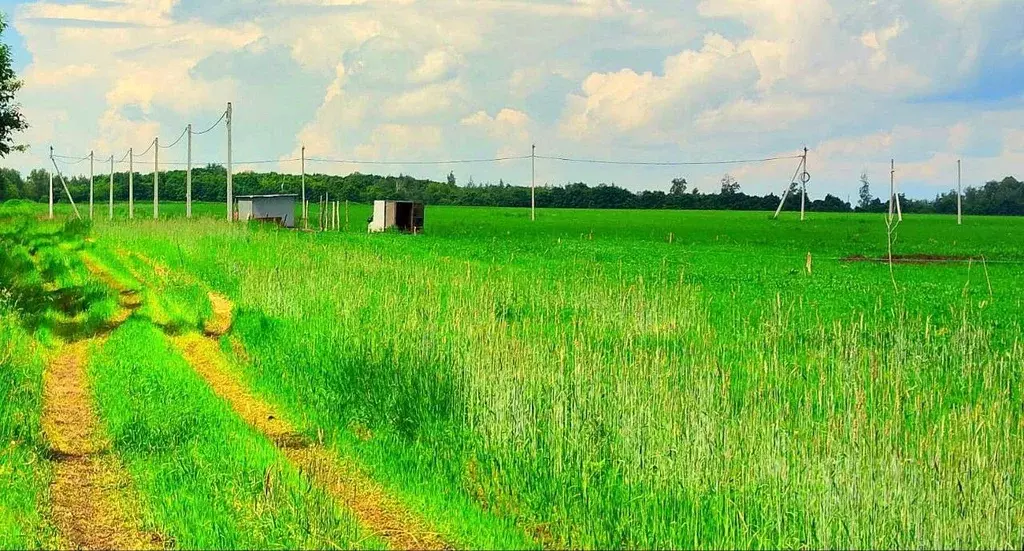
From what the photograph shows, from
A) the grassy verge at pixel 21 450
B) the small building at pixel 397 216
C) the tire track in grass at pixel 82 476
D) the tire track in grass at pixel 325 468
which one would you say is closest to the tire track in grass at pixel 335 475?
the tire track in grass at pixel 325 468

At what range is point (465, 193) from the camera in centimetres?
12706

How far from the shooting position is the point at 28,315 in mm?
16406

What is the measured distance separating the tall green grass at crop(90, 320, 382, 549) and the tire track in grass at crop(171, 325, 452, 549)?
7.2 inches

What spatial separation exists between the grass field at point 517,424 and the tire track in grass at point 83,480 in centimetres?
10

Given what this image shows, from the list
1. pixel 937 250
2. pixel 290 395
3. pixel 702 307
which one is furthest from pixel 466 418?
pixel 937 250

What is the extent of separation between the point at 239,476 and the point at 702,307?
10690mm

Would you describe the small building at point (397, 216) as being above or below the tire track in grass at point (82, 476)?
above

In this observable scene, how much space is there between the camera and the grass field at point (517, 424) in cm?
681

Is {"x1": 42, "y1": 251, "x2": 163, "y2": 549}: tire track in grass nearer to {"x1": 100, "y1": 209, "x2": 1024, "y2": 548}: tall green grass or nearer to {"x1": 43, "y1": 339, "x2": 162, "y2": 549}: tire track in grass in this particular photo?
{"x1": 43, "y1": 339, "x2": 162, "y2": 549}: tire track in grass

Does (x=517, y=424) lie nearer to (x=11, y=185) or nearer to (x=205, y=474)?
(x=205, y=474)

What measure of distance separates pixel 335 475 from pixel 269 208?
4891 centimetres

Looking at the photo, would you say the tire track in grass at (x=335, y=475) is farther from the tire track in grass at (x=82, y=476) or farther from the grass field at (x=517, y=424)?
the tire track in grass at (x=82, y=476)

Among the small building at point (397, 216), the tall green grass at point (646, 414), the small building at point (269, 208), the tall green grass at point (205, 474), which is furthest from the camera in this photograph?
the small building at point (269, 208)

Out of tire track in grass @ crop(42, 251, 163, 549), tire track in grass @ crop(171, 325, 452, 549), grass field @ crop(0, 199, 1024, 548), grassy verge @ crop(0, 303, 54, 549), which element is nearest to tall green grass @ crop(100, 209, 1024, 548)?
grass field @ crop(0, 199, 1024, 548)
